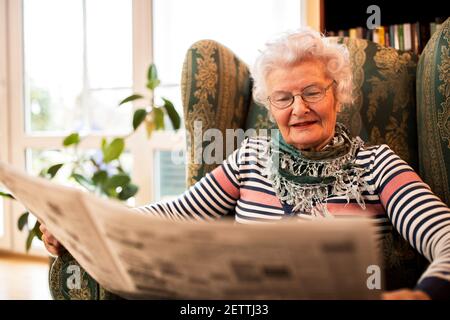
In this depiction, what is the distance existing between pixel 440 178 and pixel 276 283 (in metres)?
0.82

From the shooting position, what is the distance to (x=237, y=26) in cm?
274

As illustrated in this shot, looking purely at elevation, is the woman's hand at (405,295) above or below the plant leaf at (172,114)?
below

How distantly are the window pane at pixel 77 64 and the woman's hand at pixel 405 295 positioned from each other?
8.84 ft

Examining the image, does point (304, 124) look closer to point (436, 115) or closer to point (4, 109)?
point (436, 115)

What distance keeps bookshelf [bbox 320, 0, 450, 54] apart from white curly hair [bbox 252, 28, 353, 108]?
0.92 metres

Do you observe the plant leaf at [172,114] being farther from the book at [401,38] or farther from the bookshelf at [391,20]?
the book at [401,38]

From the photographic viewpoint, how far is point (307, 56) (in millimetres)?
1122

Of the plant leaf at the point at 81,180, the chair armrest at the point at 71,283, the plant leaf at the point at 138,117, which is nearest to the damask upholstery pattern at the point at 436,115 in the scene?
the chair armrest at the point at 71,283

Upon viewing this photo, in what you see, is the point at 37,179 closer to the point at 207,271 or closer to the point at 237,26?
the point at 207,271

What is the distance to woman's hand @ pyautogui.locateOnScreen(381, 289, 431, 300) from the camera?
593mm

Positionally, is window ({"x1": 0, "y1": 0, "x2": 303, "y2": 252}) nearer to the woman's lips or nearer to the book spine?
the book spine

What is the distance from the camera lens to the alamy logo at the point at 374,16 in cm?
207

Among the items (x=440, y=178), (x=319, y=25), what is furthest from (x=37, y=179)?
(x=319, y=25)

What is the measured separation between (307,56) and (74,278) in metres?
0.73
